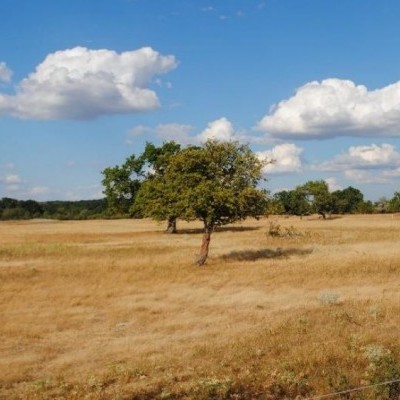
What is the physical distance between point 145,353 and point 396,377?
272 inches

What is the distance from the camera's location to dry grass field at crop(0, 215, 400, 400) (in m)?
12.2

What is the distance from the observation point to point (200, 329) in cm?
1845

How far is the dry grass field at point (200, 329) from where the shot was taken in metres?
12.2

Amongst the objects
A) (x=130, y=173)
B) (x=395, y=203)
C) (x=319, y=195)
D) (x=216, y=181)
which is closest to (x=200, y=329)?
(x=216, y=181)

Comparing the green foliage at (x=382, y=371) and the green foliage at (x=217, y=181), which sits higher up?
the green foliage at (x=217, y=181)

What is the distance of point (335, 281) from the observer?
92.1 ft

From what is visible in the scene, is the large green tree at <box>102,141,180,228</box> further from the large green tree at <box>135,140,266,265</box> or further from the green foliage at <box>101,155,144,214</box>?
the large green tree at <box>135,140,266,265</box>

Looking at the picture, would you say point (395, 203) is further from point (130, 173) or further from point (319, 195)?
point (130, 173)

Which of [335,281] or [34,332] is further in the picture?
[335,281]

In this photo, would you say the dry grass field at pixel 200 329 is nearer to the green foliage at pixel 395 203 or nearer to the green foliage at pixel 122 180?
the green foliage at pixel 122 180

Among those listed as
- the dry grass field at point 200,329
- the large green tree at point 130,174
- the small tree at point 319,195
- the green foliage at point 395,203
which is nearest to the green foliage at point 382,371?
the dry grass field at point 200,329

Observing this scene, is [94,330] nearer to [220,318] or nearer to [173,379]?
[220,318]

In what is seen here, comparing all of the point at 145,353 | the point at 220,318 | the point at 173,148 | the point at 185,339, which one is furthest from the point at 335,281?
the point at 173,148

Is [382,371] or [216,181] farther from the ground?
[216,181]
